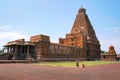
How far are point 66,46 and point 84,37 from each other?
1120 centimetres

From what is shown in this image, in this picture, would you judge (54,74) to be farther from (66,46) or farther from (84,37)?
(84,37)

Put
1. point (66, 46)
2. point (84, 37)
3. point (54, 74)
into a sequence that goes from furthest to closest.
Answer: point (84, 37)
point (66, 46)
point (54, 74)

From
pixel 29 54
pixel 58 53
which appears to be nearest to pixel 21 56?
pixel 29 54

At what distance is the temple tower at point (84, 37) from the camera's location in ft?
191

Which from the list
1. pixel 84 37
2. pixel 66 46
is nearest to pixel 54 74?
pixel 66 46

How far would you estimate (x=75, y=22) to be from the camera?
6475cm

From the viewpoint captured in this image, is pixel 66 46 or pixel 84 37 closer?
pixel 66 46

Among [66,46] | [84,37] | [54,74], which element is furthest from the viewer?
[84,37]

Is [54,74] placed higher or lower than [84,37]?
lower

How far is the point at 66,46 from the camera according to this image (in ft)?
163

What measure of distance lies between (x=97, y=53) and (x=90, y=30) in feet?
30.5

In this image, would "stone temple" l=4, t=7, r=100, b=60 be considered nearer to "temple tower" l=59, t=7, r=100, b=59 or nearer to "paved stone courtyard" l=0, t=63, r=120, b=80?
"temple tower" l=59, t=7, r=100, b=59

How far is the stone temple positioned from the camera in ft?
128

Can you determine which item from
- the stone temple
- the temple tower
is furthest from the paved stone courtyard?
the temple tower
